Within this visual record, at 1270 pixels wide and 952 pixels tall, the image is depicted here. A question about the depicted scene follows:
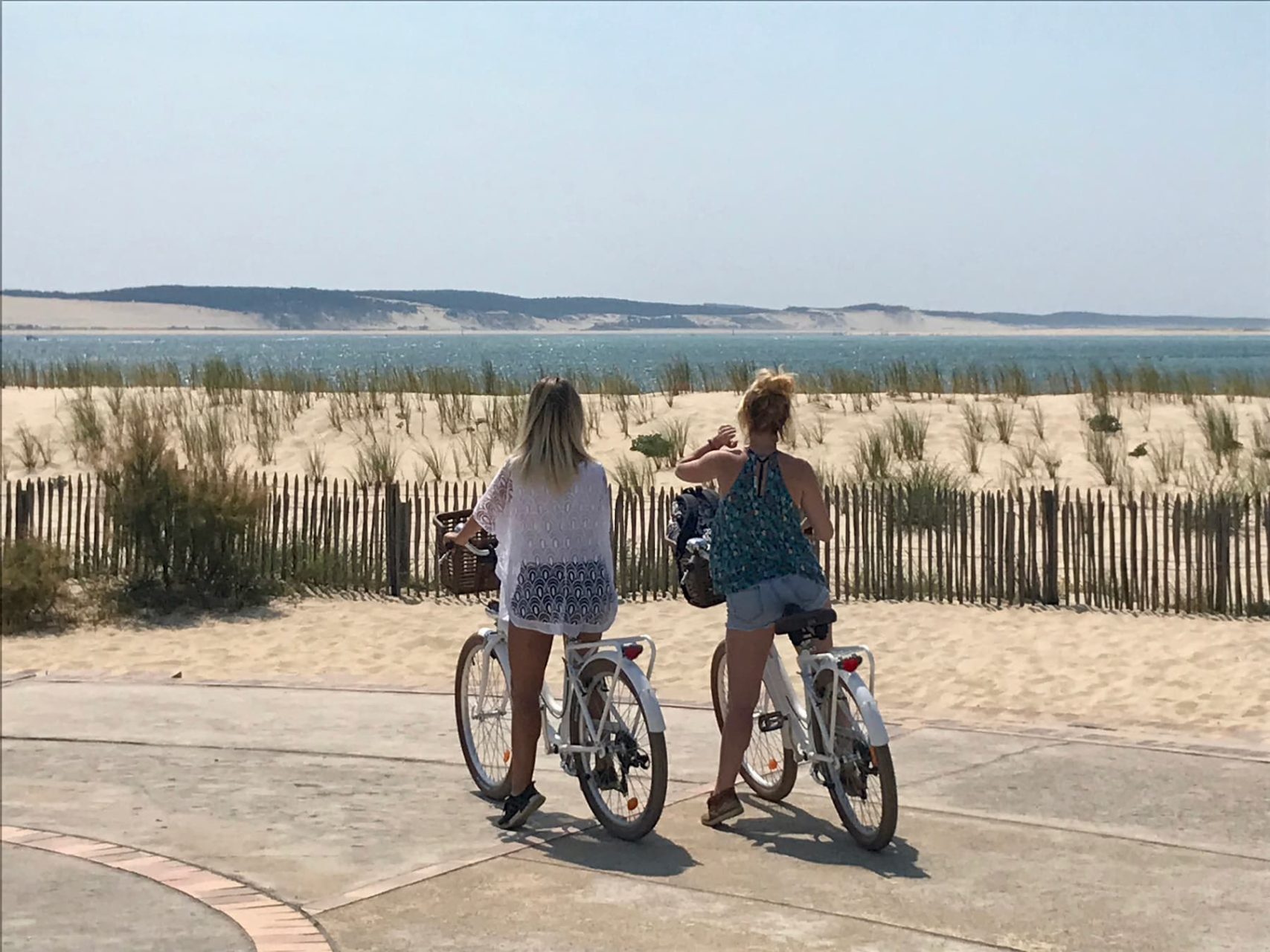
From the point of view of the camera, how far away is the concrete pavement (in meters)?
5.20

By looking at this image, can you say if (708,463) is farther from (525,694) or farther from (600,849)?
(600,849)

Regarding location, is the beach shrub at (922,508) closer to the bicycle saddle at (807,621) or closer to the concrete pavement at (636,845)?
the concrete pavement at (636,845)

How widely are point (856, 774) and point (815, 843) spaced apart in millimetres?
370

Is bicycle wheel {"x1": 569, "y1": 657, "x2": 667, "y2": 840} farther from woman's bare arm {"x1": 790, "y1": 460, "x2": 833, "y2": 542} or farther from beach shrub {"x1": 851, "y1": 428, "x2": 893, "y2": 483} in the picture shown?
beach shrub {"x1": 851, "y1": 428, "x2": 893, "y2": 483}

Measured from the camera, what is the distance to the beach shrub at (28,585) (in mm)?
12500

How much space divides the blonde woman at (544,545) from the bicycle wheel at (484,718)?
35cm

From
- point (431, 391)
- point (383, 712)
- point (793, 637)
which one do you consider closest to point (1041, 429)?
point (431, 391)

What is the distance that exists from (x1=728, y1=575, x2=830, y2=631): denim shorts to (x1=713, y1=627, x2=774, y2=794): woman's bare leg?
0.26 ft

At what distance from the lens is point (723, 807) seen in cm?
644

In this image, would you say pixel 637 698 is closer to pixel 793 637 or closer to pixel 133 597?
pixel 793 637

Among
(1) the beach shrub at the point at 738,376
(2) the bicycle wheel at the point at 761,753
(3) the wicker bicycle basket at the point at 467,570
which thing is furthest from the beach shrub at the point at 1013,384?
(3) the wicker bicycle basket at the point at 467,570

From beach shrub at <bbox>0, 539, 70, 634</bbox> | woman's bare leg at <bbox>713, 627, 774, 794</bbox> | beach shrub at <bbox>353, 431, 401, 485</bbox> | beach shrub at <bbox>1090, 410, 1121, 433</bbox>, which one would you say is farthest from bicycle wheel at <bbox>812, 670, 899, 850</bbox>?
beach shrub at <bbox>1090, 410, 1121, 433</bbox>

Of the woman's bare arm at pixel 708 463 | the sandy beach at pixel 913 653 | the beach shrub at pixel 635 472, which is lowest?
the sandy beach at pixel 913 653

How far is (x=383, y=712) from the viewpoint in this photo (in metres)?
8.83
